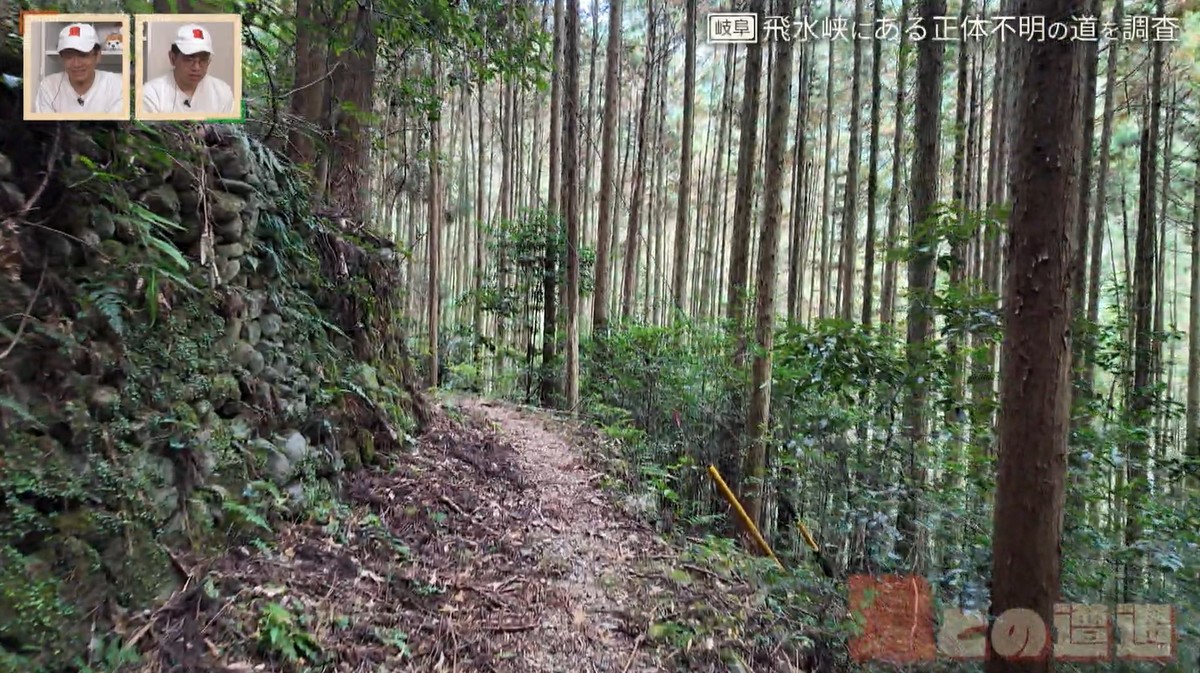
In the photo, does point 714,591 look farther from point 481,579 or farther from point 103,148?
point 103,148

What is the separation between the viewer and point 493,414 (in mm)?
8742

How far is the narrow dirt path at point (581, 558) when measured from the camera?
10.4ft

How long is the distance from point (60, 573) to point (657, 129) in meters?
15.5

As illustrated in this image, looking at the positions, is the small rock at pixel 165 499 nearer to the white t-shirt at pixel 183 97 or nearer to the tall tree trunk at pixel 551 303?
the white t-shirt at pixel 183 97

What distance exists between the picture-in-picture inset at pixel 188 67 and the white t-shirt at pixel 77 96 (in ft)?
0.34

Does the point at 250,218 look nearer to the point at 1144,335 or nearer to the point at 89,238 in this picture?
the point at 89,238

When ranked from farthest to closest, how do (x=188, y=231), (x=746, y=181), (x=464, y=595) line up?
(x=746, y=181), (x=464, y=595), (x=188, y=231)

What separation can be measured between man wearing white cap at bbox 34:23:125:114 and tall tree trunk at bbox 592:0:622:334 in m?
7.83

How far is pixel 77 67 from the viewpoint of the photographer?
2.31 meters

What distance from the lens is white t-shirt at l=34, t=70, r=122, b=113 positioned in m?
2.25

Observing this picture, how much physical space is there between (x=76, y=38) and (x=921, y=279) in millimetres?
6344

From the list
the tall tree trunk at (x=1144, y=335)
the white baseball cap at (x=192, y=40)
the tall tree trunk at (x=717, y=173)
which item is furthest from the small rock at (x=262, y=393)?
the tall tree trunk at (x=717, y=173)

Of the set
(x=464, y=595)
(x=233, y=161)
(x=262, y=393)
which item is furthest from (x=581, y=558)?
(x=233, y=161)

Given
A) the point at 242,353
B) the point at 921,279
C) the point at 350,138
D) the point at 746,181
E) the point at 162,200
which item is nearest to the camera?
the point at 162,200
